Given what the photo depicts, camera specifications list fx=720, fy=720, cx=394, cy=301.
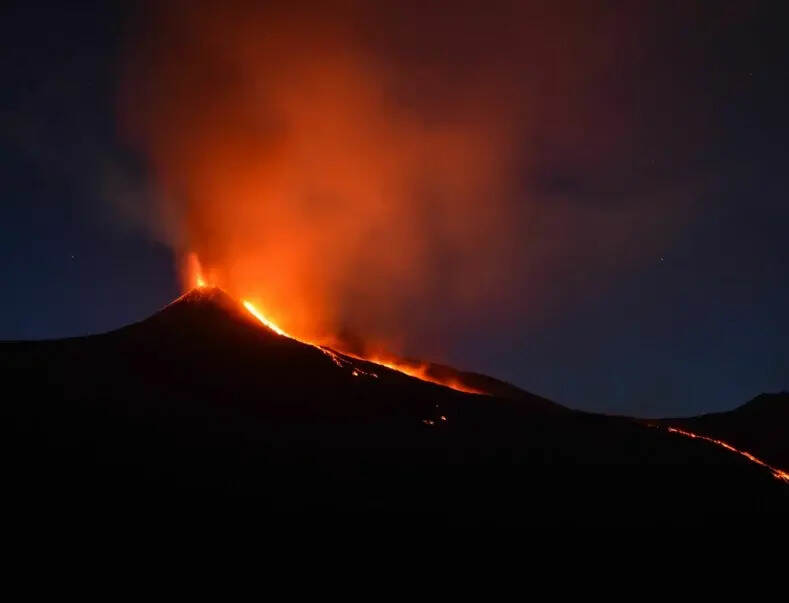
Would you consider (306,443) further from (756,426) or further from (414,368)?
(756,426)

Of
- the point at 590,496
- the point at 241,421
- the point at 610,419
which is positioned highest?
the point at 610,419

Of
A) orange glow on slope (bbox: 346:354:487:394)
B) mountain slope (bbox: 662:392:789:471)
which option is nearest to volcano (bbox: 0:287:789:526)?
orange glow on slope (bbox: 346:354:487:394)

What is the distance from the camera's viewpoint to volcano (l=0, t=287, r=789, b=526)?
2505 centimetres

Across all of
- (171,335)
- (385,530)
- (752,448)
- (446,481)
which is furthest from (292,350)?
(752,448)

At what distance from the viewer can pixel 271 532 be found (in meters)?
22.6

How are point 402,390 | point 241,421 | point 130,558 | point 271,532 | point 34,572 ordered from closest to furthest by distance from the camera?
point 34,572 < point 130,558 < point 271,532 < point 241,421 < point 402,390

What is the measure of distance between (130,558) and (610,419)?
97.1 feet

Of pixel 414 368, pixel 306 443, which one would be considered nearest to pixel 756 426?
pixel 414 368

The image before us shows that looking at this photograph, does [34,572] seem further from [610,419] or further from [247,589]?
[610,419]

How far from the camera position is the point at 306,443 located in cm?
2939

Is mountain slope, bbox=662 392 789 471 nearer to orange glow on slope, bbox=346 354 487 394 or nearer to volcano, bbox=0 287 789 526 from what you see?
orange glow on slope, bbox=346 354 487 394

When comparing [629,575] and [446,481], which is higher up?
[446,481]

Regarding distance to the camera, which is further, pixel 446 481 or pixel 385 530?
pixel 446 481

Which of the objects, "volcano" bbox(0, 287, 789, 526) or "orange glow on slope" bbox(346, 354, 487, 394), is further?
"orange glow on slope" bbox(346, 354, 487, 394)
